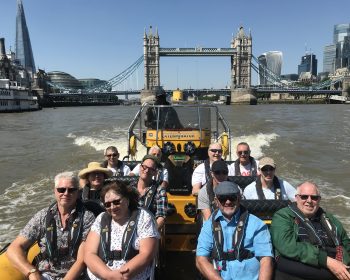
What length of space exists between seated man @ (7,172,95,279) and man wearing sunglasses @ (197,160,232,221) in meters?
1.20

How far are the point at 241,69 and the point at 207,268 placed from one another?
113m

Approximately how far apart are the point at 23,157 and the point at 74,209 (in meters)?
14.2

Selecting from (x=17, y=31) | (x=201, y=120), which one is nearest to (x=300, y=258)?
(x=201, y=120)

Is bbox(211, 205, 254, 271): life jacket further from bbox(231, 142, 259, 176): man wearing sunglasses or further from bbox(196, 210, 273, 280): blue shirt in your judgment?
bbox(231, 142, 259, 176): man wearing sunglasses

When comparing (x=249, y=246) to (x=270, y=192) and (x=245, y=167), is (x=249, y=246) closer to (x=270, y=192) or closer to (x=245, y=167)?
(x=270, y=192)

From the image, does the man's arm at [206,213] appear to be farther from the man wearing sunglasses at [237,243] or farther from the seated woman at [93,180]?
the seated woman at [93,180]

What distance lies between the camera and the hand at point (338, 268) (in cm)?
270

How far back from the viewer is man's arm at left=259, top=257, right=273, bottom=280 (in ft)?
8.73

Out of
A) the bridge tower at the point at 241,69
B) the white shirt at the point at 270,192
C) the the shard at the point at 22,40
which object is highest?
the the shard at the point at 22,40

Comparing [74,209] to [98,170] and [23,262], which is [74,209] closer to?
[23,262]

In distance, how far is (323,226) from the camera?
286 centimetres

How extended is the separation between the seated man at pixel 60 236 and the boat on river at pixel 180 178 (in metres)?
0.30

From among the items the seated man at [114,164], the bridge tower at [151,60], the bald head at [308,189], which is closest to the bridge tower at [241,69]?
the bridge tower at [151,60]

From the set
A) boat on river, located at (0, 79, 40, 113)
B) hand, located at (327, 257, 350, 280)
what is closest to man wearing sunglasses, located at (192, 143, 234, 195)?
hand, located at (327, 257, 350, 280)
